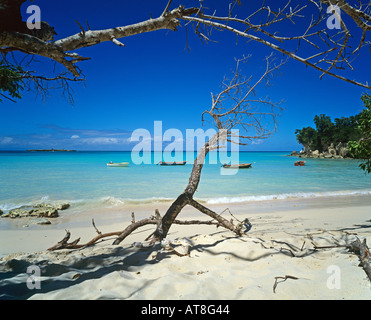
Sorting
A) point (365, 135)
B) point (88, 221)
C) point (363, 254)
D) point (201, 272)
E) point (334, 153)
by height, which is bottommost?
point (88, 221)

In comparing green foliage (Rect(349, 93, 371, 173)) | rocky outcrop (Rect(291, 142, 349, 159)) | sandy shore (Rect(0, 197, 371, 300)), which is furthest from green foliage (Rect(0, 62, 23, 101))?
rocky outcrop (Rect(291, 142, 349, 159))

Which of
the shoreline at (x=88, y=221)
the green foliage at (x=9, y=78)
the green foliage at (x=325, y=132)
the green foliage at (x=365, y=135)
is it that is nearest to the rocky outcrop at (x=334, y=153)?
the green foliage at (x=325, y=132)

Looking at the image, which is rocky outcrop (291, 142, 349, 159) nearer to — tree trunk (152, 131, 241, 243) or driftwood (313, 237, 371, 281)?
tree trunk (152, 131, 241, 243)

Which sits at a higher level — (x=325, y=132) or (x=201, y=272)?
(x=325, y=132)

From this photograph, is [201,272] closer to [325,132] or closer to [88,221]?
[88,221]

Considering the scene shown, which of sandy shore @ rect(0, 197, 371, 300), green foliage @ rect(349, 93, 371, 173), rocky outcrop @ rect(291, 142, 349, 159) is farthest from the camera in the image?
rocky outcrop @ rect(291, 142, 349, 159)

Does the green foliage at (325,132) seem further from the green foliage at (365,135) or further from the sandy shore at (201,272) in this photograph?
the sandy shore at (201,272)

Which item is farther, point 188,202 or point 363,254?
point 188,202

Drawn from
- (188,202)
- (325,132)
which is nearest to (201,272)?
(188,202)

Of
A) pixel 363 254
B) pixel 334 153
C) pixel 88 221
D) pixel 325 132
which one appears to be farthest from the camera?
pixel 325 132

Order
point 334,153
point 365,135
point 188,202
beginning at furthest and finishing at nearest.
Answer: point 334,153, point 365,135, point 188,202

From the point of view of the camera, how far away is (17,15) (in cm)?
223
